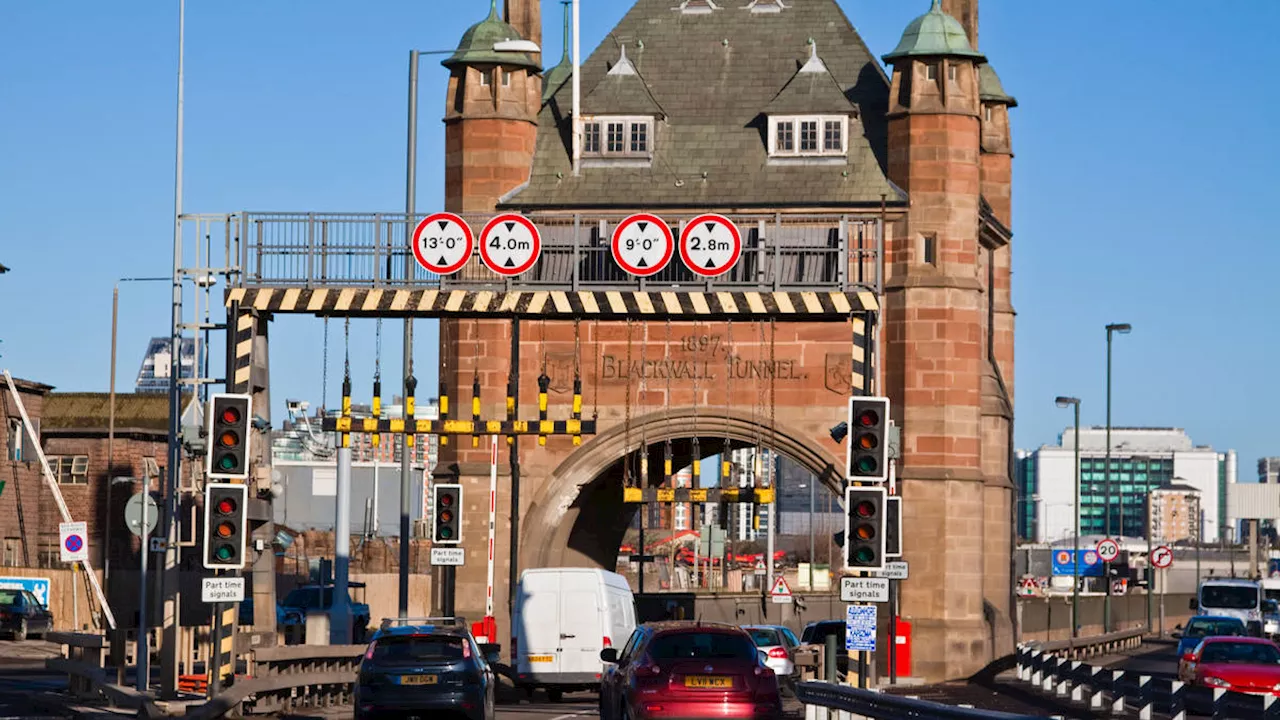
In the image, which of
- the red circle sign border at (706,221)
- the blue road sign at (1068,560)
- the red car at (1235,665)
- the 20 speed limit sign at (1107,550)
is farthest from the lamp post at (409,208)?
the blue road sign at (1068,560)

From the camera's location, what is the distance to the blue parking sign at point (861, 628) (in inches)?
1196

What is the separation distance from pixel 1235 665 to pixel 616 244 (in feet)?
44.0

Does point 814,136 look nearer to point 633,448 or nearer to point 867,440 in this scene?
point 633,448

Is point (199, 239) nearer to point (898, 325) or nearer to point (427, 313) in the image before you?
point (427, 313)

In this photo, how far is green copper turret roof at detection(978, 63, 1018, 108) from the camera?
57.2m

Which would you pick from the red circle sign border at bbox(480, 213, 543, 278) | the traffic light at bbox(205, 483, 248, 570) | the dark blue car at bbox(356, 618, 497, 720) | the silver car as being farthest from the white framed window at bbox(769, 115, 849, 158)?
the traffic light at bbox(205, 483, 248, 570)

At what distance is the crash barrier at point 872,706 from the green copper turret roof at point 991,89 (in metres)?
32.0

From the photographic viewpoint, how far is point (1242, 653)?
39.2 metres

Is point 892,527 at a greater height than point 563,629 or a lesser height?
greater

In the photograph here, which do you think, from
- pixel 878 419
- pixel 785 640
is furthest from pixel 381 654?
pixel 785 640

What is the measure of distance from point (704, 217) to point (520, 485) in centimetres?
1634

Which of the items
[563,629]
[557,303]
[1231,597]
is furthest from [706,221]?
[1231,597]

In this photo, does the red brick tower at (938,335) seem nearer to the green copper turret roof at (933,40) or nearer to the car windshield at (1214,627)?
the green copper turret roof at (933,40)

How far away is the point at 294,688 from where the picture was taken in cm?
3409
